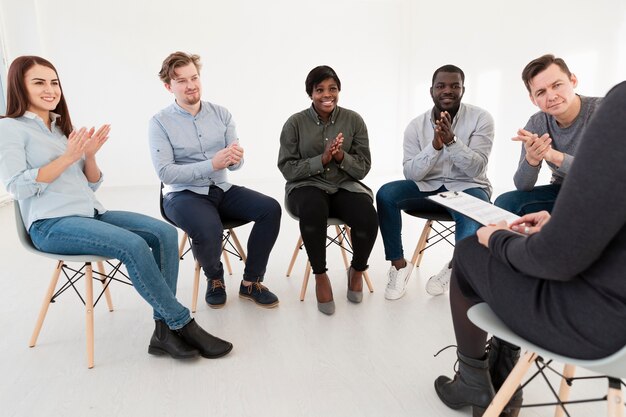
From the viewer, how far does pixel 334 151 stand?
7.70ft

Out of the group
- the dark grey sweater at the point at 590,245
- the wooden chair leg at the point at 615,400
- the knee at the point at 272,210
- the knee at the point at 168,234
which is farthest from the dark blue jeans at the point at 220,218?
the wooden chair leg at the point at 615,400

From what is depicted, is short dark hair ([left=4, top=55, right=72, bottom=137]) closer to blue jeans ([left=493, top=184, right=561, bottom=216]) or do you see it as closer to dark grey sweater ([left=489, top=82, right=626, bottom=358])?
dark grey sweater ([left=489, top=82, right=626, bottom=358])

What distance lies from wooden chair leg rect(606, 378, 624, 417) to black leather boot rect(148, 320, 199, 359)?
1381 mm

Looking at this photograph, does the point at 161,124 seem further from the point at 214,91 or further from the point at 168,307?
the point at 214,91

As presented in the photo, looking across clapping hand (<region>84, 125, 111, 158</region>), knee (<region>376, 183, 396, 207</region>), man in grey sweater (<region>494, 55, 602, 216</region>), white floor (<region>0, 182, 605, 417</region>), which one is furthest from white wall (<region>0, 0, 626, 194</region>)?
clapping hand (<region>84, 125, 111, 158</region>)

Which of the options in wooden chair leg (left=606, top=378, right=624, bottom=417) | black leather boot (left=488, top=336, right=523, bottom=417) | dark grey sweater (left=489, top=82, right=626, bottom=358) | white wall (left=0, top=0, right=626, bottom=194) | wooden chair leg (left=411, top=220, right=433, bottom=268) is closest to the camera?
dark grey sweater (left=489, top=82, right=626, bottom=358)

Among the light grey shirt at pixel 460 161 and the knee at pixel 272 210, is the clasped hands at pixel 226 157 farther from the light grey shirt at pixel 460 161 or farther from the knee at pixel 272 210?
the light grey shirt at pixel 460 161

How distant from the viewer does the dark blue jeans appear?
85.4 inches

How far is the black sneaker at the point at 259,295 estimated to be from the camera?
91.1 inches

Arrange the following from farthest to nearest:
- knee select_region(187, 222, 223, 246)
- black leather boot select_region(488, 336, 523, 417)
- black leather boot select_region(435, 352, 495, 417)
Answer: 1. knee select_region(187, 222, 223, 246)
2. black leather boot select_region(488, 336, 523, 417)
3. black leather boot select_region(435, 352, 495, 417)

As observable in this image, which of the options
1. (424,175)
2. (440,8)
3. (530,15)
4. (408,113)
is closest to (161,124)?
(424,175)

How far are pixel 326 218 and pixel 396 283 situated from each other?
20.4 inches

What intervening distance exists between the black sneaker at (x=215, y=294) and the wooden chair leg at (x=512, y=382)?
4.81 feet

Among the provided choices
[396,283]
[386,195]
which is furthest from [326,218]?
[396,283]
